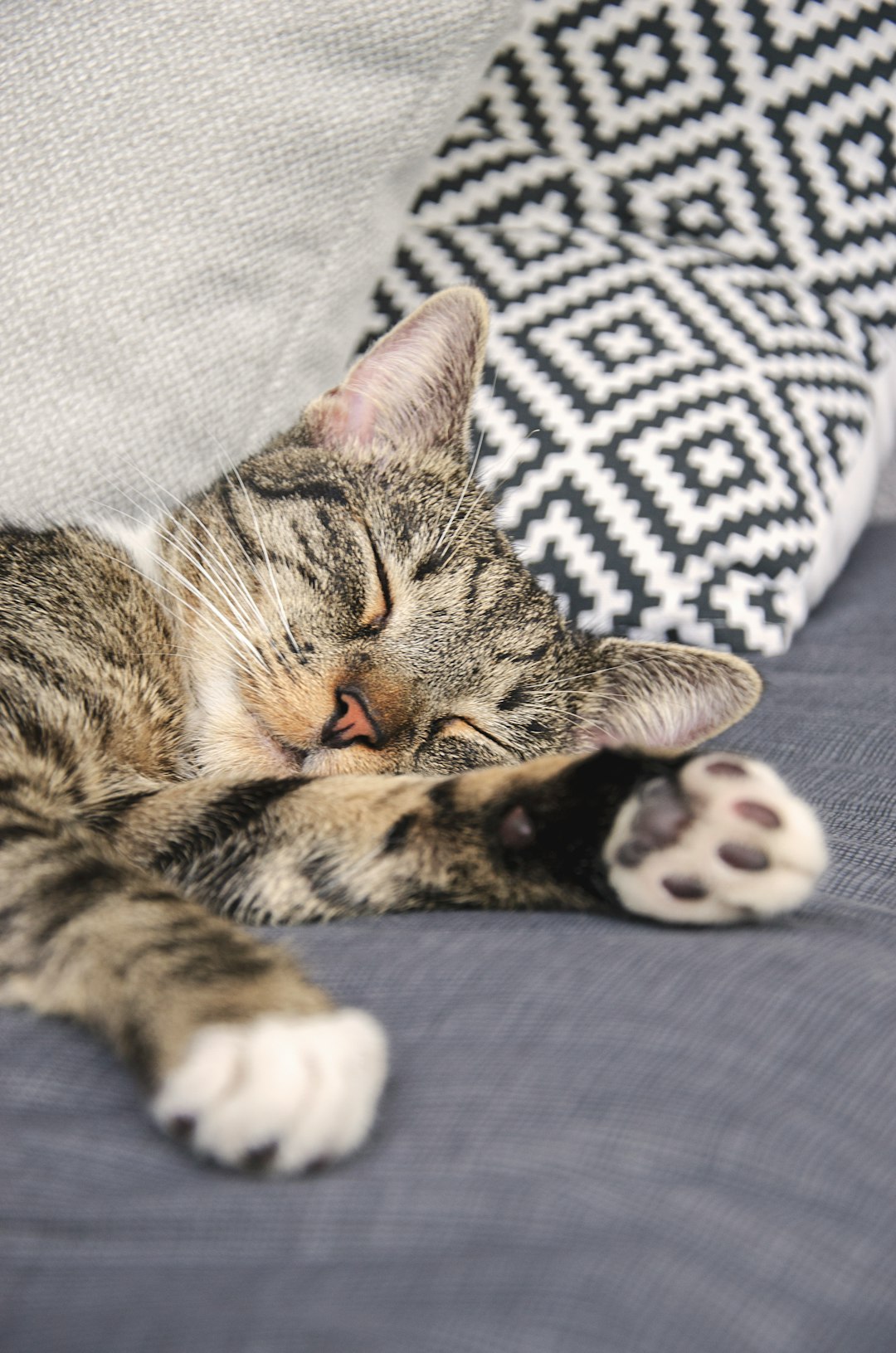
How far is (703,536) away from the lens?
133 centimetres

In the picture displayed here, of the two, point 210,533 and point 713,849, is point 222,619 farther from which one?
point 713,849

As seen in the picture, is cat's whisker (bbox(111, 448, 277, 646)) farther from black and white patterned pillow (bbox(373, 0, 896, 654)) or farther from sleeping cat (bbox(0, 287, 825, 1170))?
black and white patterned pillow (bbox(373, 0, 896, 654))

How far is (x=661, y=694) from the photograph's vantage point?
1222 millimetres

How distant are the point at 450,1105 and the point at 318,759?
487 mm

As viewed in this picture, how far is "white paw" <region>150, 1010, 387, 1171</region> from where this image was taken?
58 centimetres

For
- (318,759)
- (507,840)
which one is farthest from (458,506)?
(507,840)

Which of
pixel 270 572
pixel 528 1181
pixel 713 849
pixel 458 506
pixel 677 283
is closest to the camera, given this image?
pixel 528 1181

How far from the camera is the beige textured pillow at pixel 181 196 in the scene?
1102mm

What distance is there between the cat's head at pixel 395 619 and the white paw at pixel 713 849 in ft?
1.18

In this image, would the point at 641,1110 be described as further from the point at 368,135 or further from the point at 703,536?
the point at 368,135

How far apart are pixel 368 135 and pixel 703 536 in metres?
0.64

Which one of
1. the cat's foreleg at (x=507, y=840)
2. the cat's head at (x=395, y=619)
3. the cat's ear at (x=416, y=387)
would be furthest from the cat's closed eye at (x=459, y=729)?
the cat's ear at (x=416, y=387)

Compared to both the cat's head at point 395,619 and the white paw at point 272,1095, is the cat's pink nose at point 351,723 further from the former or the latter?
the white paw at point 272,1095

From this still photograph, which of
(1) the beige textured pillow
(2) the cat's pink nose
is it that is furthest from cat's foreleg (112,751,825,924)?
(1) the beige textured pillow
